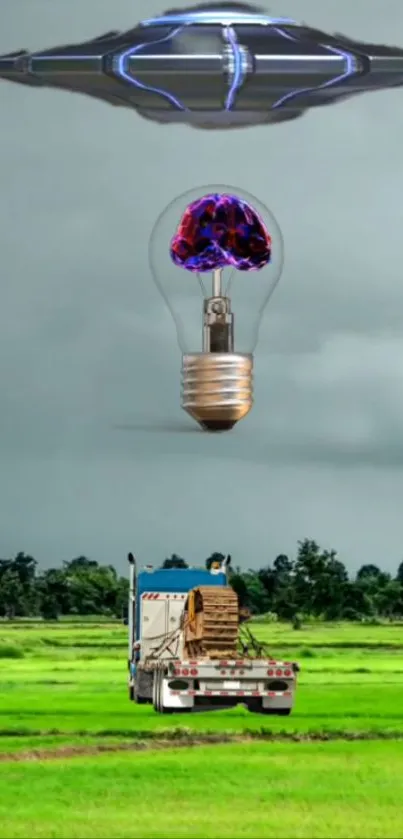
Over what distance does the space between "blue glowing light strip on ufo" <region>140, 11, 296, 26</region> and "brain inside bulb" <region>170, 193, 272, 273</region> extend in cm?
216

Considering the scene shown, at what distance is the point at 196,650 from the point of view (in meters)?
22.1

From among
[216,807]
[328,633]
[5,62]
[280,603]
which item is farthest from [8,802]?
Result: [280,603]

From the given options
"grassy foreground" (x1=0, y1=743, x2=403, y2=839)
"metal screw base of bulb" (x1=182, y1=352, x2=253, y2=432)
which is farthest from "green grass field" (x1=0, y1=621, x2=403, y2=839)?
"metal screw base of bulb" (x1=182, y1=352, x2=253, y2=432)

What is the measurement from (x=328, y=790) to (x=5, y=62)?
26.5ft

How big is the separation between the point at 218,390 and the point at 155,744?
10126mm

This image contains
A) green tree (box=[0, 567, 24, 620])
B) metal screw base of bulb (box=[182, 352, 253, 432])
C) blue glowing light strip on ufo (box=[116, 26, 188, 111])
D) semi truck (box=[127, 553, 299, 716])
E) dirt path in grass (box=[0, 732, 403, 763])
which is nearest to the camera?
blue glowing light strip on ufo (box=[116, 26, 188, 111])

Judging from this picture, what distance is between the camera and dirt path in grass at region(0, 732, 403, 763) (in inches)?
744

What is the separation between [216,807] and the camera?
44.6 feet

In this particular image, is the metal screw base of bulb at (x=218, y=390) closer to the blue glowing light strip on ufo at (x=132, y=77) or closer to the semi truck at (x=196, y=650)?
the blue glowing light strip on ufo at (x=132, y=77)

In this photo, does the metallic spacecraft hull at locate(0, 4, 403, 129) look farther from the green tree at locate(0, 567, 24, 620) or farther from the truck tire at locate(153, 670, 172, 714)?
the green tree at locate(0, 567, 24, 620)

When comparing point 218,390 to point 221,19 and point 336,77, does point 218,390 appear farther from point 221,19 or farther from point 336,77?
point 221,19

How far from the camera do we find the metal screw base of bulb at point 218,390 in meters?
10.3

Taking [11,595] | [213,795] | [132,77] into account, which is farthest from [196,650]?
[11,595]

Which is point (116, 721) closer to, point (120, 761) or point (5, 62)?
point (120, 761)
